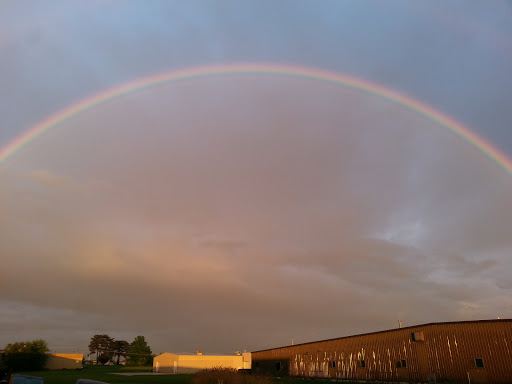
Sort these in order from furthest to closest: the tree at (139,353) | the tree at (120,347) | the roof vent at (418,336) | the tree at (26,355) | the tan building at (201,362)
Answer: the tree at (120,347) < the tree at (139,353) < the tree at (26,355) < the tan building at (201,362) < the roof vent at (418,336)

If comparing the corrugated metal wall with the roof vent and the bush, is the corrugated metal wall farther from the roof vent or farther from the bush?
the bush

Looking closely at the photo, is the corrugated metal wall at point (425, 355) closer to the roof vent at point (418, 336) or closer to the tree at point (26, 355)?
the roof vent at point (418, 336)

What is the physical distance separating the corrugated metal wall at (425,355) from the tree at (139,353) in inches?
3940

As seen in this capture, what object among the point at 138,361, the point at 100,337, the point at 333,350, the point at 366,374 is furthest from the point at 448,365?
the point at 100,337

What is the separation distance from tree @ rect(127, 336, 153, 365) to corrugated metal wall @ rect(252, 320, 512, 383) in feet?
328

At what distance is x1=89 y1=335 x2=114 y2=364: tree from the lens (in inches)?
6201

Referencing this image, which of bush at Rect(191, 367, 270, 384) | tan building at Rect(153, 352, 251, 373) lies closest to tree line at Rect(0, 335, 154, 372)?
tan building at Rect(153, 352, 251, 373)

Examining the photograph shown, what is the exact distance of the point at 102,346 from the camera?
16150 centimetres

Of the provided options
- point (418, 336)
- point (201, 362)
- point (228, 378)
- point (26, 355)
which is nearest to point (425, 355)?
point (418, 336)

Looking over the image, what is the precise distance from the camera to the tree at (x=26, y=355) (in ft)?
303

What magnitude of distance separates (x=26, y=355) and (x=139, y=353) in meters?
60.2

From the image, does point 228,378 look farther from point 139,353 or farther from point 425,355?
point 139,353

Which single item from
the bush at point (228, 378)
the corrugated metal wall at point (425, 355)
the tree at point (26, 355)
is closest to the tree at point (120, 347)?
the tree at point (26, 355)

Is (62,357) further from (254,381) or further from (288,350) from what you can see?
(254,381)
